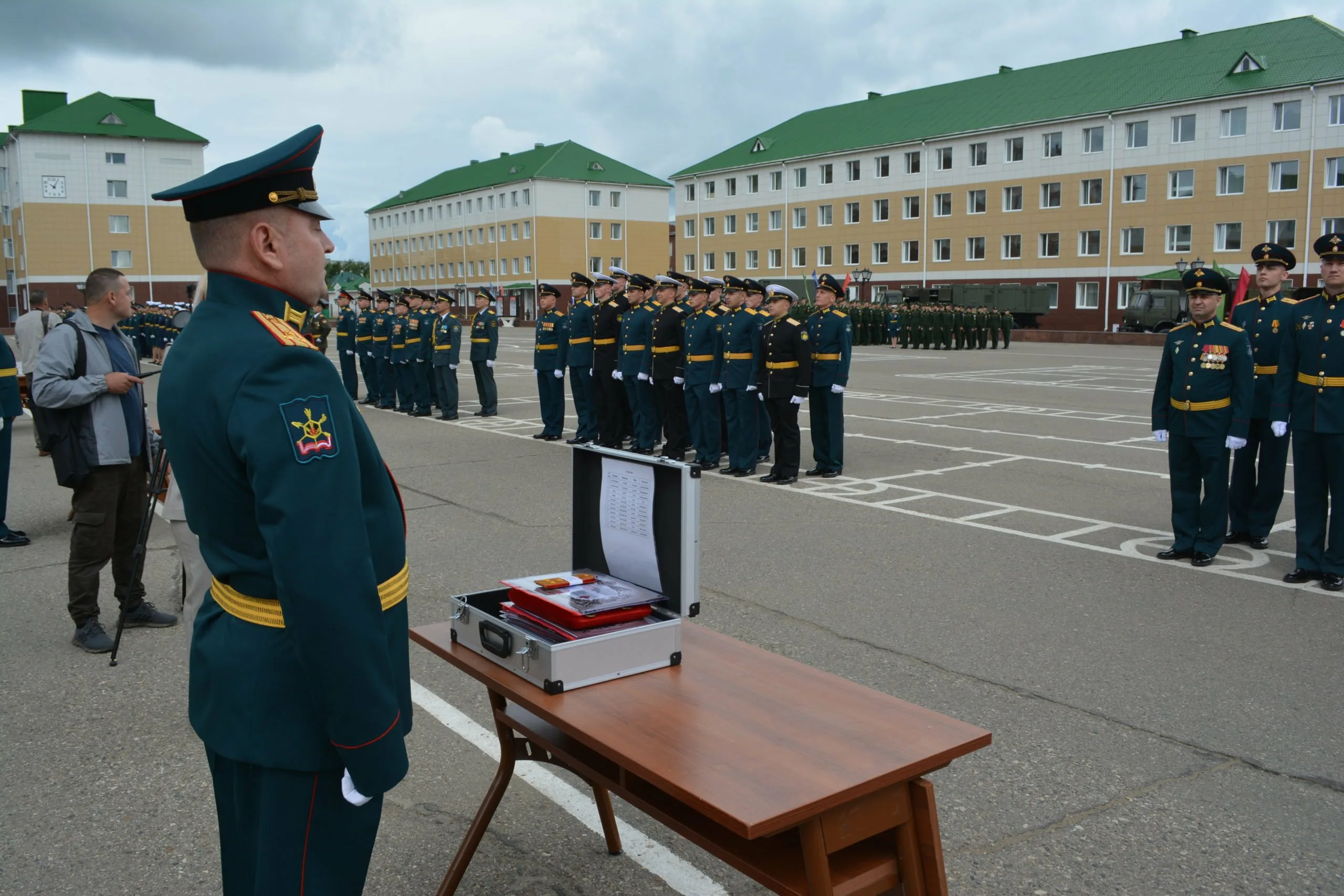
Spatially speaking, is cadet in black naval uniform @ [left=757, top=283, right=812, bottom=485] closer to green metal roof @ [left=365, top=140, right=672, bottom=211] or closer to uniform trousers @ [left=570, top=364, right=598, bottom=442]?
uniform trousers @ [left=570, top=364, right=598, bottom=442]

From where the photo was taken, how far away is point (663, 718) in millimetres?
2566

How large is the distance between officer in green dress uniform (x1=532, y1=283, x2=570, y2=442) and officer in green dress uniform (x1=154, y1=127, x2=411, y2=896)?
13.1m

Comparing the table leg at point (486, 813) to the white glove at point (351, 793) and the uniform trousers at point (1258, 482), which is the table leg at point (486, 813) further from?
the uniform trousers at point (1258, 482)

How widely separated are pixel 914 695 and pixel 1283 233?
51.4 metres

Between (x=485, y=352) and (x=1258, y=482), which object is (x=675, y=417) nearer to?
(x=485, y=352)

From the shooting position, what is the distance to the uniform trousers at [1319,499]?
7.23 m

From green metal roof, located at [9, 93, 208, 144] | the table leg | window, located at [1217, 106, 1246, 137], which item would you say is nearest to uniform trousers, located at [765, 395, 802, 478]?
the table leg

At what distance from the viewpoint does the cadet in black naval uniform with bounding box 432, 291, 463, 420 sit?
60.3ft

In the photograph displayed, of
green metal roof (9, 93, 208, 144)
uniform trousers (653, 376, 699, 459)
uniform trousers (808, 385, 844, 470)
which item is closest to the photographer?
uniform trousers (808, 385, 844, 470)

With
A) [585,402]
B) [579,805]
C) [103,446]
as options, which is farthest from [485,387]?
[579,805]

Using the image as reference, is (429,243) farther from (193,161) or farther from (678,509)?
(678,509)

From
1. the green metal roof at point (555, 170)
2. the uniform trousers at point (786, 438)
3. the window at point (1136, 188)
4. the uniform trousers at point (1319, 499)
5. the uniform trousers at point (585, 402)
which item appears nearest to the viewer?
the uniform trousers at point (1319, 499)

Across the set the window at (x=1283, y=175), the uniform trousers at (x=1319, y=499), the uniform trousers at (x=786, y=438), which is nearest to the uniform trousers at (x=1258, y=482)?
the uniform trousers at (x=1319, y=499)

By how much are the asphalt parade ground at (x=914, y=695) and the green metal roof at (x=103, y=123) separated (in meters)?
69.9
